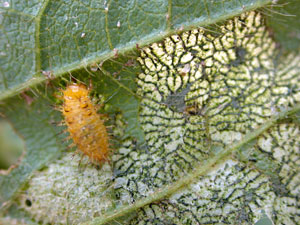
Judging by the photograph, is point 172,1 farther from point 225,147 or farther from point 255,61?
point 225,147

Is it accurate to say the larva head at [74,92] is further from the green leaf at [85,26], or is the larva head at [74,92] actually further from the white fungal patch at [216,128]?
the white fungal patch at [216,128]

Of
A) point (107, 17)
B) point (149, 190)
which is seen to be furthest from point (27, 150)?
point (107, 17)

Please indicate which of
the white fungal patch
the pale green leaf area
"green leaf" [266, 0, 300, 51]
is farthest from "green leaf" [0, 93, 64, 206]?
"green leaf" [266, 0, 300, 51]

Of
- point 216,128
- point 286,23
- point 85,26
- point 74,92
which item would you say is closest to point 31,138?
point 74,92

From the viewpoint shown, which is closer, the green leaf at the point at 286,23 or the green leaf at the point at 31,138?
the green leaf at the point at 286,23

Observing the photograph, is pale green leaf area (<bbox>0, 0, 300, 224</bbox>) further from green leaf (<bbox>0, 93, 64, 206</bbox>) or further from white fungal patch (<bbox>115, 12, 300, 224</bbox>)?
green leaf (<bbox>0, 93, 64, 206</bbox>)

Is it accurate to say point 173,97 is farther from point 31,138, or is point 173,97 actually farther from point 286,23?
point 31,138

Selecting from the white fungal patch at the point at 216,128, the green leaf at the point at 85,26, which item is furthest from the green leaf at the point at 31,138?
the white fungal patch at the point at 216,128
